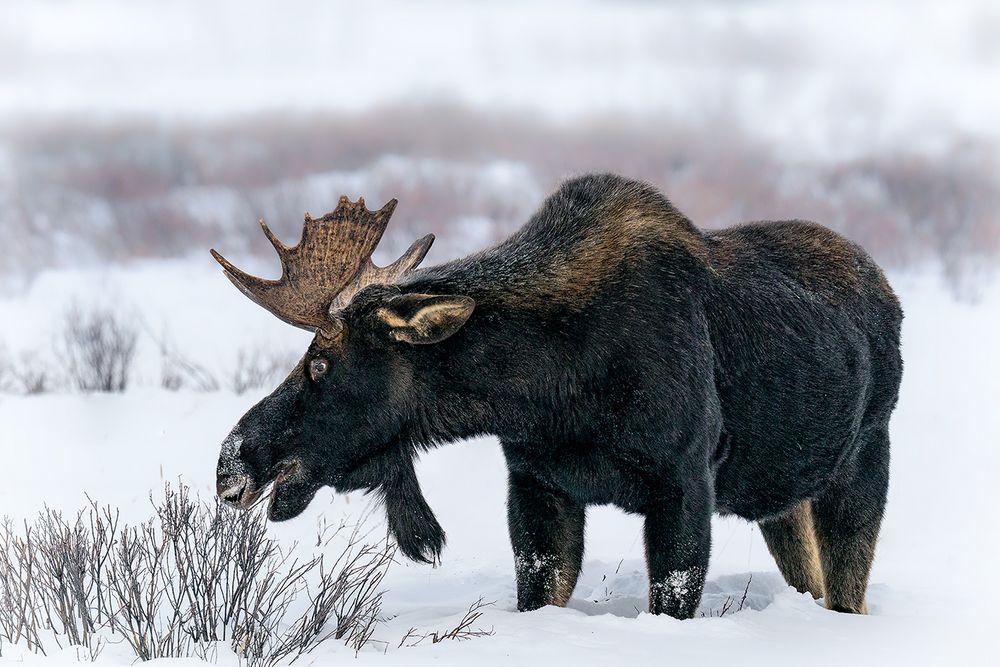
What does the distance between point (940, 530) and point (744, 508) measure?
5.52m

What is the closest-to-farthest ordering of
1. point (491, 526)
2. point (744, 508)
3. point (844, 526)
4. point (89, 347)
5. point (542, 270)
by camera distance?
point (542, 270) < point (744, 508) < point (844, 526) < point (491, 526) < point (89, 347)

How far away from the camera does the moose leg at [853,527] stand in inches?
265

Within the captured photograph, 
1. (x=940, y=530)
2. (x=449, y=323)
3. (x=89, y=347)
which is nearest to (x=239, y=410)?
(x=89, y=347)

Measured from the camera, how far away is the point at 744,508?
6.18 metres

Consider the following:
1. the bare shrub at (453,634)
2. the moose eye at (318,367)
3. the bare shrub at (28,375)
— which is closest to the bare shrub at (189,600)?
the bare shrub at (453,634)

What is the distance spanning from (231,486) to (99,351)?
30.5ft

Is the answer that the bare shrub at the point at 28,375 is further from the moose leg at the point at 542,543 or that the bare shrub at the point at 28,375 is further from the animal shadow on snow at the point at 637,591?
the moose leg at the point at 542,543

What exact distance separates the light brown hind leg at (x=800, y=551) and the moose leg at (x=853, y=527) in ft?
0.93

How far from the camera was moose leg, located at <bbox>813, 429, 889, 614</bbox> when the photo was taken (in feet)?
22.1

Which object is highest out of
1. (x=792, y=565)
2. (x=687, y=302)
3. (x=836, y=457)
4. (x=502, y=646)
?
(x=687, y=302)

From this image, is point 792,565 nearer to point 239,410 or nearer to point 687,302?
point 687,302

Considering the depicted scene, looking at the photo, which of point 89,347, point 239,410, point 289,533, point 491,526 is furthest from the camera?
point 89,347

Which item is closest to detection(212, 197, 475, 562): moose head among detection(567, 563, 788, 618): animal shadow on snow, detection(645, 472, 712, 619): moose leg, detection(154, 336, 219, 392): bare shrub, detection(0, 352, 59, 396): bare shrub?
detection(645, 472, 712, 619): moose leg

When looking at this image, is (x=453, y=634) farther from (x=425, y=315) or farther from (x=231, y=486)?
(x=425, y=315)
